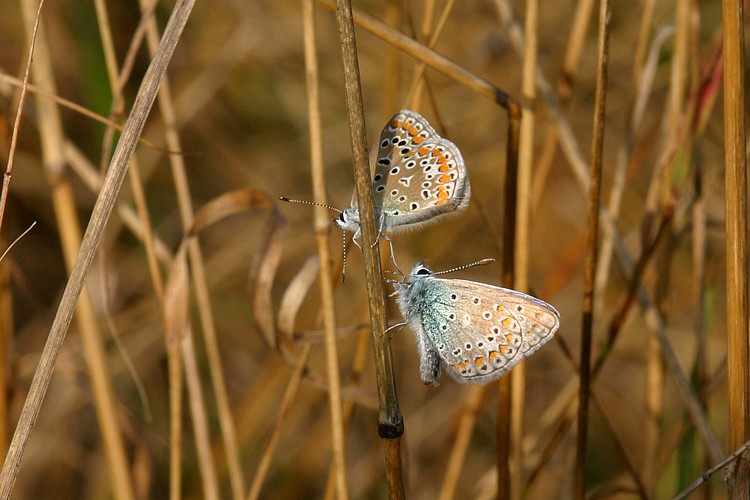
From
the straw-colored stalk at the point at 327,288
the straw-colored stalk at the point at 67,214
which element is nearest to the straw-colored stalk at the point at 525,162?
the straw-colored stalk at the point at 327,288

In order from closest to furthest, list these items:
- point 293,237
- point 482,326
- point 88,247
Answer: point 88,247 → point 482,326 → point 293,237

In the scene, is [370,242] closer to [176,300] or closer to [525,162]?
[525,162]

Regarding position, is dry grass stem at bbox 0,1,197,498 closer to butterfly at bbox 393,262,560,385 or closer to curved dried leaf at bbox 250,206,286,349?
curved dried leaf at bbox 250,206,286,349

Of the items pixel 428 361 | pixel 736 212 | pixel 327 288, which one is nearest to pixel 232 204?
pixel 327 288

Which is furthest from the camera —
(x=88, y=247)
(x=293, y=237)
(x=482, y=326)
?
(x=293, y=237)

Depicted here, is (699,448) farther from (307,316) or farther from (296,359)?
(307,316)
